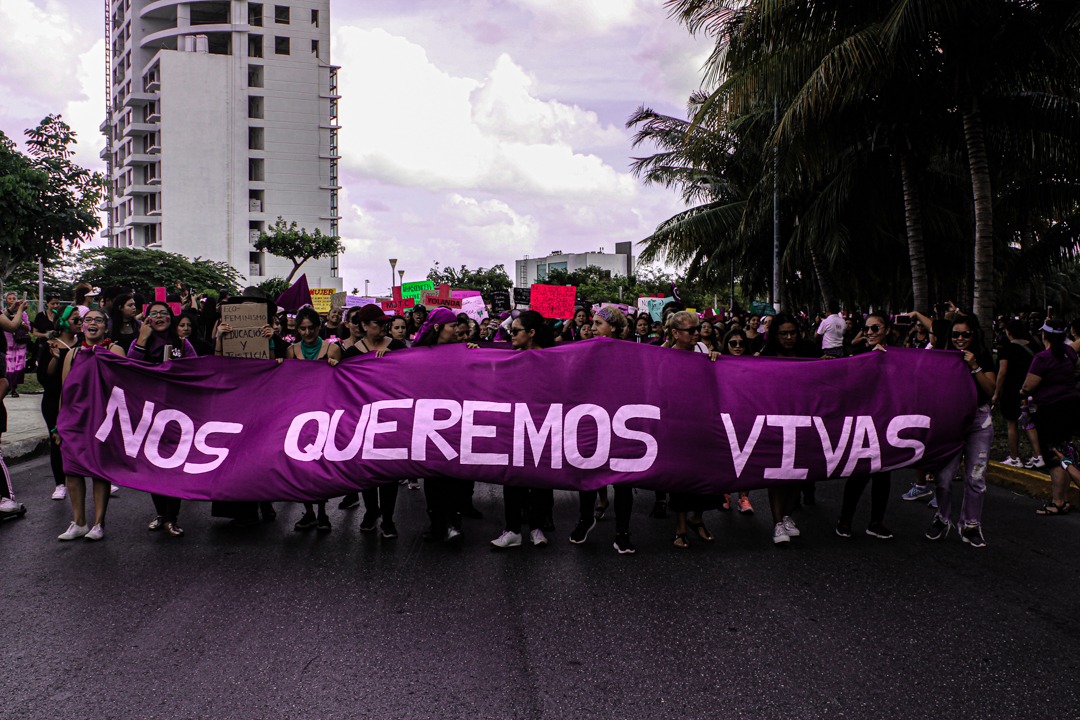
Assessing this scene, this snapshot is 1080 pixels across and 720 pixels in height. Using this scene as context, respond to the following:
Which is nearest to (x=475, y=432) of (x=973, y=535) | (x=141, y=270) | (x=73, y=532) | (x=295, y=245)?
(x=73, y=532)

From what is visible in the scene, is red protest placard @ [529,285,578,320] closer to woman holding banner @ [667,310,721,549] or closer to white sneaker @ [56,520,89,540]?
woman holding banner @ [667,310,721,549]

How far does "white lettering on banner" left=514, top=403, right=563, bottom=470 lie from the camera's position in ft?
20.4

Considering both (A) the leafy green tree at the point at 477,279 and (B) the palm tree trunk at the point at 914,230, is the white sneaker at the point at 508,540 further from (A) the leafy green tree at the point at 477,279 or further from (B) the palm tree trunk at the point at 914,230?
(A) the leafy green tree at the point at 477,279

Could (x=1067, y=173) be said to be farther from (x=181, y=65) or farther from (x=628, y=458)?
(x=181, y=65)

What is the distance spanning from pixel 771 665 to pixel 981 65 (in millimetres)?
12444

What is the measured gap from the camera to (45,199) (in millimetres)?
20531

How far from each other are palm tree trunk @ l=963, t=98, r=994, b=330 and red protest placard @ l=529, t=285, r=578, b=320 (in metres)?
6.27

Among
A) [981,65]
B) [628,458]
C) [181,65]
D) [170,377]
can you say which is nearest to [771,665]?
[628,458]

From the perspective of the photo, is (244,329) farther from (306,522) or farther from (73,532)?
(73,532)

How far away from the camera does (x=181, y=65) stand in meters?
73.1

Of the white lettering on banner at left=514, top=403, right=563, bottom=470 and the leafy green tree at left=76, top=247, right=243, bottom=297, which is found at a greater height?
the leafy green tree at left=76, top=247, right=243, bottom=297

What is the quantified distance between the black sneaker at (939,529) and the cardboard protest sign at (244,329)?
5.70m

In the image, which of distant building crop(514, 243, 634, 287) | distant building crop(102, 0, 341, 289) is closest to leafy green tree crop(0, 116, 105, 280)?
distant building crop(102, 0, 341, 289)

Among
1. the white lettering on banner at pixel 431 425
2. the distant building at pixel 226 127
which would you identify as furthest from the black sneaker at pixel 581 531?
the distant building at pixel 226 127
